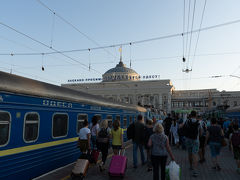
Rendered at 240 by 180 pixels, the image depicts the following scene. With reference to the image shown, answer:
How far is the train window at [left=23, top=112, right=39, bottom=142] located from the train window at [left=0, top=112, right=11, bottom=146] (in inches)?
20.7

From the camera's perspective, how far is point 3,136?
196 inches

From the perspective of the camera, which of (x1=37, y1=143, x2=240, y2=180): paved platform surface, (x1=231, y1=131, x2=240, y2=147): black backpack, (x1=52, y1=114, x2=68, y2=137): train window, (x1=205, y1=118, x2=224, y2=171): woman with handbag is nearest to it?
(x1=37, y1=143, x2=240, y2=180): paved platform surface

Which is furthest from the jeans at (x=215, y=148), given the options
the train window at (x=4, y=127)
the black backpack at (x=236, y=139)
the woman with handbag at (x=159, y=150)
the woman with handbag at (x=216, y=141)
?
the train window at (x=4, y=127)

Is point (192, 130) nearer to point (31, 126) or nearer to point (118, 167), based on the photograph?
point (118, 167)

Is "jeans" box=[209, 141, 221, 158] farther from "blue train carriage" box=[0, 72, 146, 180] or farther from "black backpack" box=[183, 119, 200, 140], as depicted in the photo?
"blue train carriage" box=[0, 72, 146, 180]

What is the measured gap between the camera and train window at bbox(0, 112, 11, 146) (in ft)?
16.3

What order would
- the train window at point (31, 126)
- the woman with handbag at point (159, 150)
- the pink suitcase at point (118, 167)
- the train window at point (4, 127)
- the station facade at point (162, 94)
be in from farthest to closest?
the station facade at point (162, 94)
the pink suitcase at point (118, 167)
the train window at point (31, 126)
the woman with handbag at point (159, 150)
the train window at point (4, 127)

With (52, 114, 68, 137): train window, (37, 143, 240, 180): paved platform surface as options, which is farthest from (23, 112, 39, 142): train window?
(37, 143, 240, 180): paved platform surface

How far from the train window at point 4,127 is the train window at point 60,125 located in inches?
68.4

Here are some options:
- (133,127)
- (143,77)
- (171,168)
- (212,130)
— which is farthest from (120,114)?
(143,77)

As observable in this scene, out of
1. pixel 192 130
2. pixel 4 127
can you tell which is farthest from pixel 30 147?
pixel 192 130

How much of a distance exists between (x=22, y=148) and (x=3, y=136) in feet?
2.18

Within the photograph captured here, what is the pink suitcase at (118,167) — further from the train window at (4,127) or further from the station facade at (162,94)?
the station facade at (162,94)

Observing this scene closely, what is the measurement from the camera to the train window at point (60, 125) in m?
6.82
